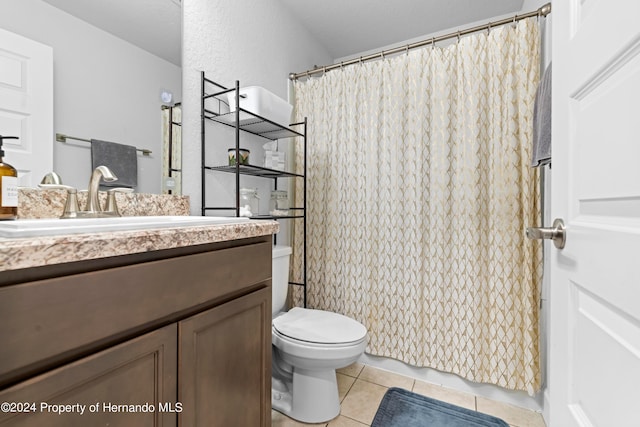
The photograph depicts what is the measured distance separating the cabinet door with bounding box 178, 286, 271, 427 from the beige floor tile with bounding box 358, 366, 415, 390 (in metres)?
0.96

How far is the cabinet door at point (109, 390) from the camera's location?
0.48 metres

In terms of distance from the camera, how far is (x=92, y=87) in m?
1.04

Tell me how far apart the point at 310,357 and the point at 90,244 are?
1.06 meters

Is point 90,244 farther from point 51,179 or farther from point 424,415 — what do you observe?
point 424,415

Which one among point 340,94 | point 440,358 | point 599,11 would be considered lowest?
point 440,358

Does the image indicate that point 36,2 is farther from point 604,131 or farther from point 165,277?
point 604,131

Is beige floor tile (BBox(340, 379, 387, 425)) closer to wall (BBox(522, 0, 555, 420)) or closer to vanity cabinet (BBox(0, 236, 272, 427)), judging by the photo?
vanity cabinet (BBox(0, 236, 272, 427))

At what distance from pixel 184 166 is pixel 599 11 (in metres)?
1.44

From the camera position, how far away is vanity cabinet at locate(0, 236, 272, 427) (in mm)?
474

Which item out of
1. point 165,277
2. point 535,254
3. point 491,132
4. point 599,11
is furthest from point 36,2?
point 535,254

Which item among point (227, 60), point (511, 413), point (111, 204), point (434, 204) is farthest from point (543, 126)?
point (111, 204)

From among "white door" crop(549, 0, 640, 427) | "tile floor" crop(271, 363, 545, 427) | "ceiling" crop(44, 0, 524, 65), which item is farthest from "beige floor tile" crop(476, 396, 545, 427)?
"ceiling" crop(44, 0, 524, 65)

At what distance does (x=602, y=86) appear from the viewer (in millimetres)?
499

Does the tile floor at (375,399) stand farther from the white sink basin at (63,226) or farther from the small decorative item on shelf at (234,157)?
the small decorative item on shelf at (234,157)
